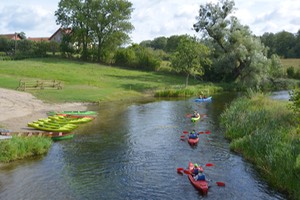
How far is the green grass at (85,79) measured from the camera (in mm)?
44094

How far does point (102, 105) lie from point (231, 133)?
2000cm

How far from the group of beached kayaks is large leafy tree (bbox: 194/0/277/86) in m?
35.1

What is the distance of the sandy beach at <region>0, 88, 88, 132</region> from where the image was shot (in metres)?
28.1

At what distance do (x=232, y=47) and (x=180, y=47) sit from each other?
13.0 m

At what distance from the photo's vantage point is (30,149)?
68.2 ft

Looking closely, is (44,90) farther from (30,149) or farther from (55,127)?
(30,149)

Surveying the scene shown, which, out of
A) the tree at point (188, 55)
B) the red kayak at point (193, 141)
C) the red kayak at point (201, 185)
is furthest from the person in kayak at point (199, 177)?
the tree at point (188, 55)

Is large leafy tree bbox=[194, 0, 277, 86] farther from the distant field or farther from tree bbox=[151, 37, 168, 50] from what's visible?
tree bbox=[151, 37, 168, 50]

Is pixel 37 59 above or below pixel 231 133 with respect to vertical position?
above

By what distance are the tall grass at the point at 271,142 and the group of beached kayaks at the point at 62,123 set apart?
12428 millimetres

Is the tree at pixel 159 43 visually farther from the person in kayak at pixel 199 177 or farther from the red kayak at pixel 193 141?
the person in kayak at pixel 199 177

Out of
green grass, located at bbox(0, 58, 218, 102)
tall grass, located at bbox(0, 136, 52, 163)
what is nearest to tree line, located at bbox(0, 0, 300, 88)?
green grass, located at bbox(0, 58, 218, 102)

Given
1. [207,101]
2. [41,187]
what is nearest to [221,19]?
[207,101]

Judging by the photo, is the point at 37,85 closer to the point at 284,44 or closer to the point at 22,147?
the point at 22,147
